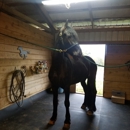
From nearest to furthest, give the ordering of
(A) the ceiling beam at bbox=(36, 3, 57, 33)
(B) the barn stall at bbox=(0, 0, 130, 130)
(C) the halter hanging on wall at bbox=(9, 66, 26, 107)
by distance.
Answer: (B) the barn stall at bbox=(0, 0, 130, 130) < (C) the halter hanging on wall at bbox=(9, 66, 26, 107) < (A) the ceiling beam at bbox=(36, 3, 57, 33)

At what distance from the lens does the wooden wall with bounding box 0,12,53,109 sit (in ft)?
8.72

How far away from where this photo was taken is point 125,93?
163 inches

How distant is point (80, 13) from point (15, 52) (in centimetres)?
210

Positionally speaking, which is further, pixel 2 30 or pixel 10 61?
pixel 10 61

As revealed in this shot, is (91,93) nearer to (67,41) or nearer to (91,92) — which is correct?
(91,92)

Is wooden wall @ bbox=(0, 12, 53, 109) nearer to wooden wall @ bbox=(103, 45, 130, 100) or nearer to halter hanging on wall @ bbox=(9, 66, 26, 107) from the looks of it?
halter hanging on wall @ bbox=(9, 66, 26, 107)

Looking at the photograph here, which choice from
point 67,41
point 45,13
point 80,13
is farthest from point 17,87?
point 80,13

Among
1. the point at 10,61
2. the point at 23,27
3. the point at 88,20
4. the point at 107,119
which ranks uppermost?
the point at 88,20

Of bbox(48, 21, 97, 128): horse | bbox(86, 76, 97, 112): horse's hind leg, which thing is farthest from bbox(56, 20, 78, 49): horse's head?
bbox(86, 76, 97, 112): horse's hind leg

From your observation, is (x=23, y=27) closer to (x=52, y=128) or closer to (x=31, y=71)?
(x=31, y=71)

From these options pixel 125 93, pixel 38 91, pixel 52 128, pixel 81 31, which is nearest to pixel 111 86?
pixel 125 93

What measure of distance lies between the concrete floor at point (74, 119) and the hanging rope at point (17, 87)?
31cm

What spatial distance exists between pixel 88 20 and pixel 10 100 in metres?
3.13

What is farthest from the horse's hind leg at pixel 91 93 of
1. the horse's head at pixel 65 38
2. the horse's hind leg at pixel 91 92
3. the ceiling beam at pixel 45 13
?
the ceiling beam at pixel 45 13
